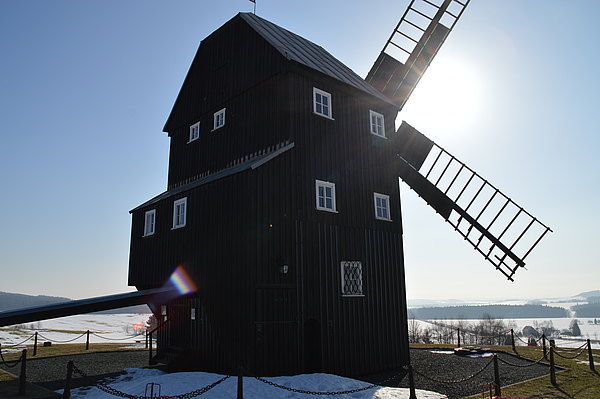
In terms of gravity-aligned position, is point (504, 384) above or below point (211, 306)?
below

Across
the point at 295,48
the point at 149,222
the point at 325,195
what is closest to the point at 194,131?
the point at 149,222

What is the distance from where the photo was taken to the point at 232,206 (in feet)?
48.8

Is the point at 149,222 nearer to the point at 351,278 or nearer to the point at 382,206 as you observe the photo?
the point at 351,278

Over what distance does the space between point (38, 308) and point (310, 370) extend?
917 centimetres

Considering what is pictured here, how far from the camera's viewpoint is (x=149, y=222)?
771 inches

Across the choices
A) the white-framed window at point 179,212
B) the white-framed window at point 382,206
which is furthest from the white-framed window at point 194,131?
the white-framed window at point 382,206

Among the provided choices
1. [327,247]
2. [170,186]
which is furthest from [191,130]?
[327,247]

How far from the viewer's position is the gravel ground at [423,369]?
1402 cm

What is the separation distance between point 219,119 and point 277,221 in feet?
23.2

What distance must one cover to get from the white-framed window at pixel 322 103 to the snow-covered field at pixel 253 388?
10324 millimetres

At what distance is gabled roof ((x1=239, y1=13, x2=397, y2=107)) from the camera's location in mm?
17641

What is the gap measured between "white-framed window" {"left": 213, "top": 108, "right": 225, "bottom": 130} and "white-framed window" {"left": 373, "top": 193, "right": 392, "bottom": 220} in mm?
7802

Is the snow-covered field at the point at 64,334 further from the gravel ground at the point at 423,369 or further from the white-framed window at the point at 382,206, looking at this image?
the white-framed window at the point at 382,206

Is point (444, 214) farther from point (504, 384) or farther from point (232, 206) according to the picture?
A: point (232, 206)
